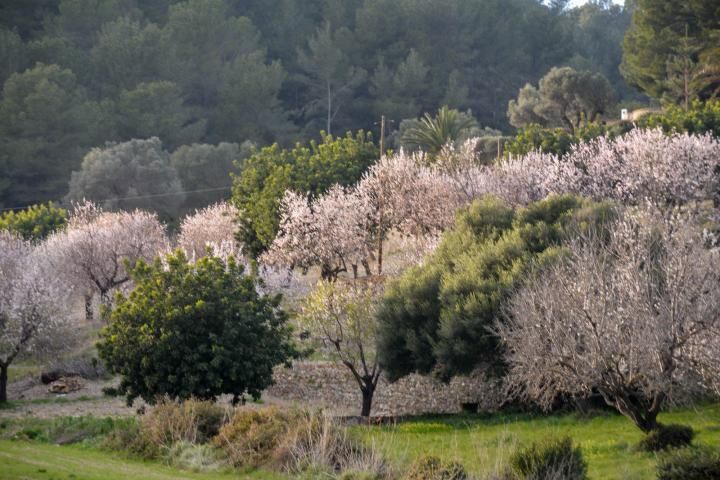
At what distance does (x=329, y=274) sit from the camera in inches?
1948

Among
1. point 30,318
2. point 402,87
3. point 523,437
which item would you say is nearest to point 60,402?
point 30,318

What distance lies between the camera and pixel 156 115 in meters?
85.8

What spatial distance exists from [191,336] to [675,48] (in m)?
49.9

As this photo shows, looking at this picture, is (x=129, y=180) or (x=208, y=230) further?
(x=129, y=180)

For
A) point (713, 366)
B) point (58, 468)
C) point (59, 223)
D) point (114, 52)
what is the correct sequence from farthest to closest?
1. point (114, 52)
2. point (59, 223)
3. point (713, 366)
4. point (58, 468)

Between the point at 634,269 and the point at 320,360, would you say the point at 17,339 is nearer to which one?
the point at 320,360

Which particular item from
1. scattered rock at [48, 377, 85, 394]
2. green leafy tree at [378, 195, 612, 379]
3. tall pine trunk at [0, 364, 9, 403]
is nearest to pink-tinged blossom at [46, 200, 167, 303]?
scattered rock at [48, 377, 85, 394]

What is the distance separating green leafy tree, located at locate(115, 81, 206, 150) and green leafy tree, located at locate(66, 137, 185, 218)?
275 inches

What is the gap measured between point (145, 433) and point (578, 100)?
59.1 metres

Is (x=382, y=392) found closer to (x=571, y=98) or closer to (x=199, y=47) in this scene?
(x=571, y=98)

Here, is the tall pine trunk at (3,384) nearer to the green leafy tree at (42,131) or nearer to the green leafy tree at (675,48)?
the green leafy tree at (42,131)

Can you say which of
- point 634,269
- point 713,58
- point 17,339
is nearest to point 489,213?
point 634,269

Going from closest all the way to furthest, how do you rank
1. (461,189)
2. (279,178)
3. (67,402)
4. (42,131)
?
(67,402), (461,189), (279,178), (42,131)


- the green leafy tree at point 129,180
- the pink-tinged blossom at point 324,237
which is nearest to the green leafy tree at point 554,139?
the pink-tinged blossom at point 324,237
